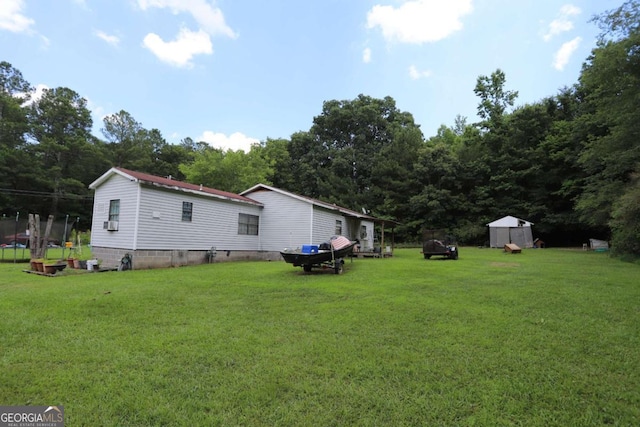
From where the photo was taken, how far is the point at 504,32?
16047mm

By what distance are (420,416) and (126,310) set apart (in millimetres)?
4908

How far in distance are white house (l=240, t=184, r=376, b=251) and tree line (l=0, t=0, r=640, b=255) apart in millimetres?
13392

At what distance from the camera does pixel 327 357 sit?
3381 millimetres

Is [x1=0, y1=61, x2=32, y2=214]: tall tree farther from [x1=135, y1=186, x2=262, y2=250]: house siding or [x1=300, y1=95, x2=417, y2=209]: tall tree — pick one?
[x1=300, y1=95, x2=417, y2=209]: tall tree

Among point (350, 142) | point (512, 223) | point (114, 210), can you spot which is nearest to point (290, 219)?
point (114, 210)

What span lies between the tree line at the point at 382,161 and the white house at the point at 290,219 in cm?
1339

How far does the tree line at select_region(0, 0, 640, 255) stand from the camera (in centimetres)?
2831

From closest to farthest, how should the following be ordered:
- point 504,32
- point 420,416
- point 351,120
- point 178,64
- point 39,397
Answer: point 420,416 → point 39,397 → point 504,32 → point 178,64 → point 351,120

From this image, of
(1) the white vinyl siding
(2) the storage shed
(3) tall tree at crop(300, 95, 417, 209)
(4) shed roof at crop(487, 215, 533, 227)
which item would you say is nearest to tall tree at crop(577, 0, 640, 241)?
(4) shed roof at crop(487, 215, 533, 227)

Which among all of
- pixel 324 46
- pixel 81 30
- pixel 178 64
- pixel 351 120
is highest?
pixel 351 120

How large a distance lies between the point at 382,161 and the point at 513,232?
14.4 metres

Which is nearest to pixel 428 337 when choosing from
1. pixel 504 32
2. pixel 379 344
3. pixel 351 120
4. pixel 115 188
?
pixel 379 344

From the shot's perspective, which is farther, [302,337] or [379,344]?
[302,337]

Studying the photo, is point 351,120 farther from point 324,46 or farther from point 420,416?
point 420,416
